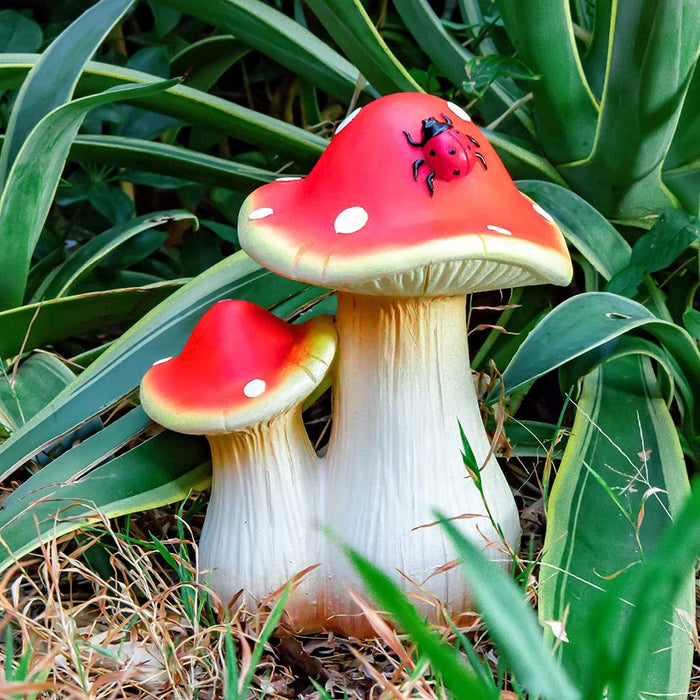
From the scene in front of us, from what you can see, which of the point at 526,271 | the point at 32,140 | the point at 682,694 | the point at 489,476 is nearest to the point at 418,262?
the point at 526,271

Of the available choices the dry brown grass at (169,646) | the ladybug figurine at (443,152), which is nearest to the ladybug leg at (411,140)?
the ladybug figurine at (443,152)

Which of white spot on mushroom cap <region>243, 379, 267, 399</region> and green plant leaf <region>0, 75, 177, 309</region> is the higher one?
green plant leaf <region>0, 75, 177, 309</region>

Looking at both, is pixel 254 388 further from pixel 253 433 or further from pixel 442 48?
pixel 442 48

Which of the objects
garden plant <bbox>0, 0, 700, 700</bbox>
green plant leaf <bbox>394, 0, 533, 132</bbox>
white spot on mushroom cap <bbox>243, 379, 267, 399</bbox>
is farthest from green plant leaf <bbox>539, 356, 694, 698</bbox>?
green plant leaf <bbox>394, 0, 533, 132</bbox>

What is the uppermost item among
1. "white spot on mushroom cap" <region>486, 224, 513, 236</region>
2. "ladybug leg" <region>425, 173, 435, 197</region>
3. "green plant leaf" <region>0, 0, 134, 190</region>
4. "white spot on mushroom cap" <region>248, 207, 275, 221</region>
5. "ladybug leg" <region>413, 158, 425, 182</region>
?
"green plant leaf" <region>0, 0, 134, 190</region>

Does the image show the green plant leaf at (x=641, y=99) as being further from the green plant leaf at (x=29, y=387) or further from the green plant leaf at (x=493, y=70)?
the green plant leaf at (x=29, y=387)

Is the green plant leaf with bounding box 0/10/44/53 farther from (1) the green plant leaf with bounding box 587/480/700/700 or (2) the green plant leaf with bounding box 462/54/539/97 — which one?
(1) the green plant leaf with bounding box 587/480/700/700

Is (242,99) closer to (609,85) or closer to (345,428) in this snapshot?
(609,85)
